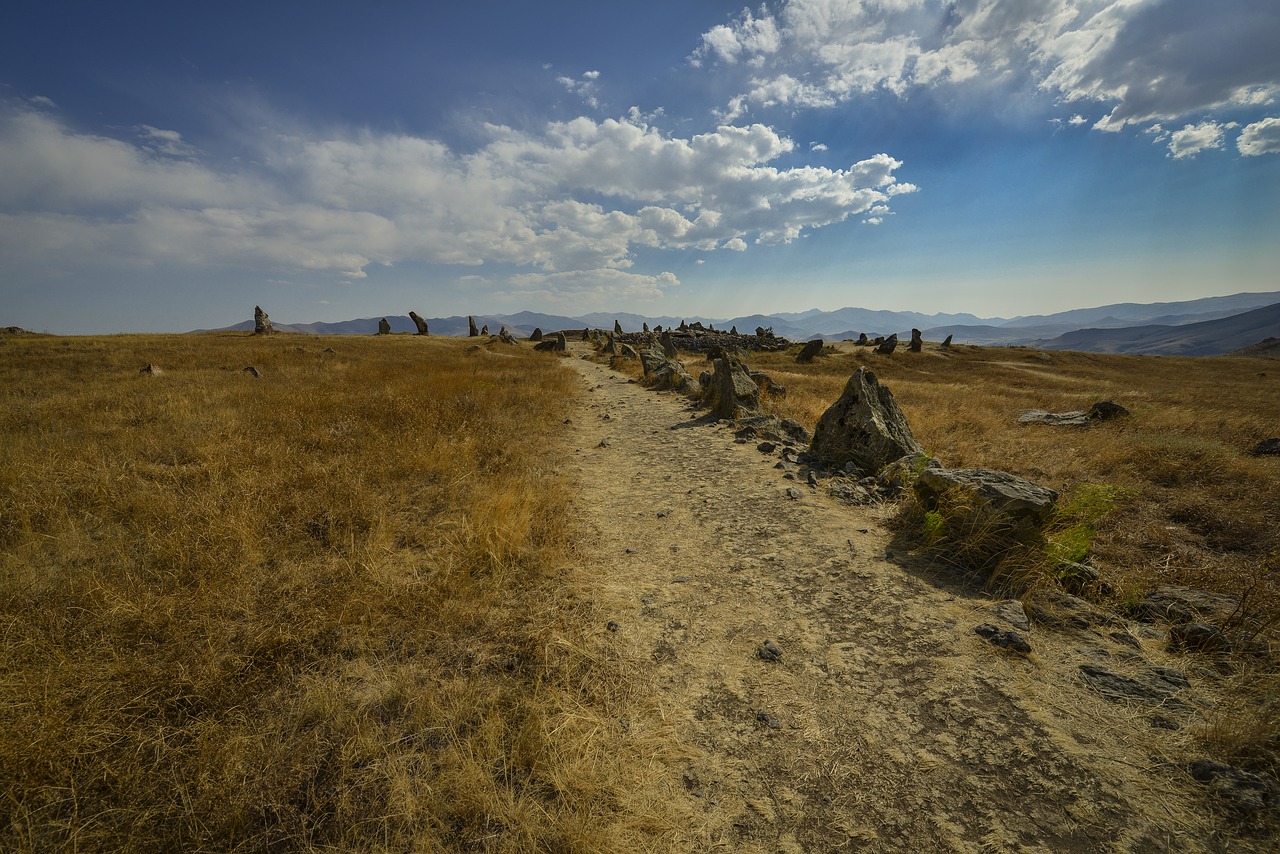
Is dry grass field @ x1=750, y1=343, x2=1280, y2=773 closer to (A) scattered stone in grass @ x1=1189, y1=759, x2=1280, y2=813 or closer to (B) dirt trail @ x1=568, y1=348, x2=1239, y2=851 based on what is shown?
(A) scattered stone in grass @ x1=1189, y1=759, x2=1280, y2=813

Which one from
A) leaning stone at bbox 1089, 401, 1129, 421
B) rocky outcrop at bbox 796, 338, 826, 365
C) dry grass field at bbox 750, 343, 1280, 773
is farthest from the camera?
rocky outcrop at bbox 796, 338, 826, 365

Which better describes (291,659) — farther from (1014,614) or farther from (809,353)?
(809,353)

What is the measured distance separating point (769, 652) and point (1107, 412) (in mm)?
18182

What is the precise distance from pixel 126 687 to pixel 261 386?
14.5 metres

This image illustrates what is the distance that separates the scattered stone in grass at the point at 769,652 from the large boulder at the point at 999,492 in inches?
141

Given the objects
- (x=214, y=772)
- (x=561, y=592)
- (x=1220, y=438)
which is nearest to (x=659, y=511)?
(x=561, y=592)

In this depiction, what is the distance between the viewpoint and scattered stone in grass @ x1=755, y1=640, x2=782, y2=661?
411cm

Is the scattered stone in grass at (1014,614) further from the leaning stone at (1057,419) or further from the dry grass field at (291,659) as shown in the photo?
the leaning stone at (1057,419)

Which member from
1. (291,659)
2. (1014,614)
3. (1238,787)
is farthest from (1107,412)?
(291,659)

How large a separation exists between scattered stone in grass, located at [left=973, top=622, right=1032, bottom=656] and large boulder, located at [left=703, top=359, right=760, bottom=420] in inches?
354

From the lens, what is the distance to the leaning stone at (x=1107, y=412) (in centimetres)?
1465

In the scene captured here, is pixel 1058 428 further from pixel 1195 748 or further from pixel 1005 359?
pixel 1005 359

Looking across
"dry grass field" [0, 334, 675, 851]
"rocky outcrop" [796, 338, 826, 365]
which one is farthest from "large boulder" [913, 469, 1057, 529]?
"rocky outcrop" [796, 338, 826, 365]

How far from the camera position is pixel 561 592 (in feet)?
16.1
